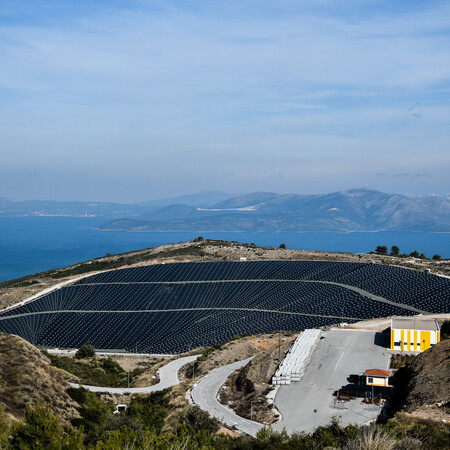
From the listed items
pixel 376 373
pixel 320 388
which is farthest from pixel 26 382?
pixel 376 373

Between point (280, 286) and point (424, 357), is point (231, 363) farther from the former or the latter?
point (280, 286)

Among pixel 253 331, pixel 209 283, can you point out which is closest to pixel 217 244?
pixel 209 283

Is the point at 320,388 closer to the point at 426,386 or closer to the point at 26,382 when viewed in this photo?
the point at 426,386

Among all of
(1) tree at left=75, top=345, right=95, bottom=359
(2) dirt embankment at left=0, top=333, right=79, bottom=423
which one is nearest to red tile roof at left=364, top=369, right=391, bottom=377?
(2) dirt embankment at left=0, top=333, right=79, bottom=423

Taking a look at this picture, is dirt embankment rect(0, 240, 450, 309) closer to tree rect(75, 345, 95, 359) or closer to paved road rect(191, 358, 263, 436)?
tree rect(75, 345, 95, 359)

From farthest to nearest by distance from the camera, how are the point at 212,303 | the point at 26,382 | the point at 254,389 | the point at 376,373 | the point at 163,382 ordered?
the point at 212,303, the point at 163,382, the point at 254,389, the point at 376,373, the point at 26,382

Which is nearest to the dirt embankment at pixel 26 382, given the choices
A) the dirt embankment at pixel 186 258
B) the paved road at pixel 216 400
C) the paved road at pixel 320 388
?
the paved road at pixel 216 400
